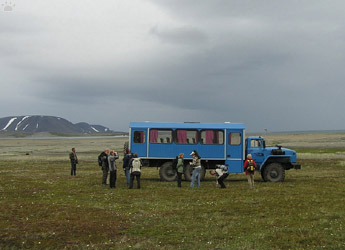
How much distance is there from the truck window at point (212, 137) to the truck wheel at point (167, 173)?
2750mm

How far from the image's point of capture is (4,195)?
18.6m

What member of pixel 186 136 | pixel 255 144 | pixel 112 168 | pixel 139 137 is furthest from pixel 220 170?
pixel 139 137

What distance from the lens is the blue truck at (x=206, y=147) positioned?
81.3 ft

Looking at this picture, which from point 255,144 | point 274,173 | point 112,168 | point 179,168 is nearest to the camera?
point 112,168

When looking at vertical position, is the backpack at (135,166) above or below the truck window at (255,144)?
below

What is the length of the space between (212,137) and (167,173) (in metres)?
3.87

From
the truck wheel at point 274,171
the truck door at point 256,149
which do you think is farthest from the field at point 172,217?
the truck door at point 256,149

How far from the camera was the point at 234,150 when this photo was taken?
24844 mm

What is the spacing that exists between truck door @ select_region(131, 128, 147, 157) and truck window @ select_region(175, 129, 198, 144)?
2179 mm

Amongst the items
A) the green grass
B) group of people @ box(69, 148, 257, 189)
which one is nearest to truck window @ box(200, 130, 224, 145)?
group of people @ box(69, 148, 257, 189)

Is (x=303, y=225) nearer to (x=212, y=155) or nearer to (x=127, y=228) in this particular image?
(x=127, y=228)

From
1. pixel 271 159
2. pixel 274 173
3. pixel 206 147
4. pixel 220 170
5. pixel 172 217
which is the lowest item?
pixel 172 217

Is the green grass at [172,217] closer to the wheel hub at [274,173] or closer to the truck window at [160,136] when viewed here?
the wheel hub at [274,173]

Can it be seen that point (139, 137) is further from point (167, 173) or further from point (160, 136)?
point (167, 173)
